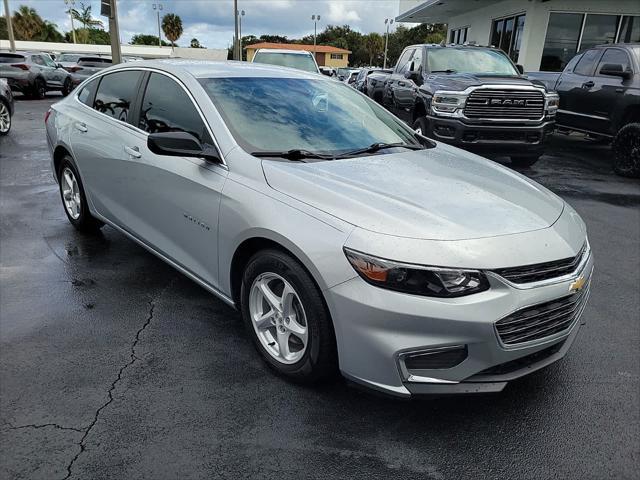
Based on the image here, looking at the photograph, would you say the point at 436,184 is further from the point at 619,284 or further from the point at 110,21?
the point at 110,21

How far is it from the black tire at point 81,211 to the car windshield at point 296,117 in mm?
2034

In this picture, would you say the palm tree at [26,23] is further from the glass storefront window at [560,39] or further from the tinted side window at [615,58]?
the tinted side window at [615,58]

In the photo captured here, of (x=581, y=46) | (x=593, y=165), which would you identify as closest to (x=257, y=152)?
(x=593, y=165)

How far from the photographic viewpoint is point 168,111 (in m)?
3.67

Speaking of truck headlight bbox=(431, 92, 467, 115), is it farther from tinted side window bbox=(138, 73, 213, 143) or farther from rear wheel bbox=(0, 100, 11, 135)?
rear wheel bbox=(0, 100, 11, 135)

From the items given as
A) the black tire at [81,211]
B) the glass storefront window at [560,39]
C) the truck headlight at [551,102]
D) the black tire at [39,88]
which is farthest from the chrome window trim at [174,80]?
the black tire at [39,88]

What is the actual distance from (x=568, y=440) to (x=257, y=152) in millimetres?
2217

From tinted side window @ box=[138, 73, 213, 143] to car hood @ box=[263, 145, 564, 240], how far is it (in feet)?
2.48

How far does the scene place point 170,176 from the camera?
343 cm

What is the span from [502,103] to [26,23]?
270ft

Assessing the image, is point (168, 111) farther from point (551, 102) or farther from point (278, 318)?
point (551, 102)

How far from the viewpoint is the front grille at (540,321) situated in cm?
231

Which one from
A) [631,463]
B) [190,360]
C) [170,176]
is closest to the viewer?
[631,463]

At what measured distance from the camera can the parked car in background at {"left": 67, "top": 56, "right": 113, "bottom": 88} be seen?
22672mm
